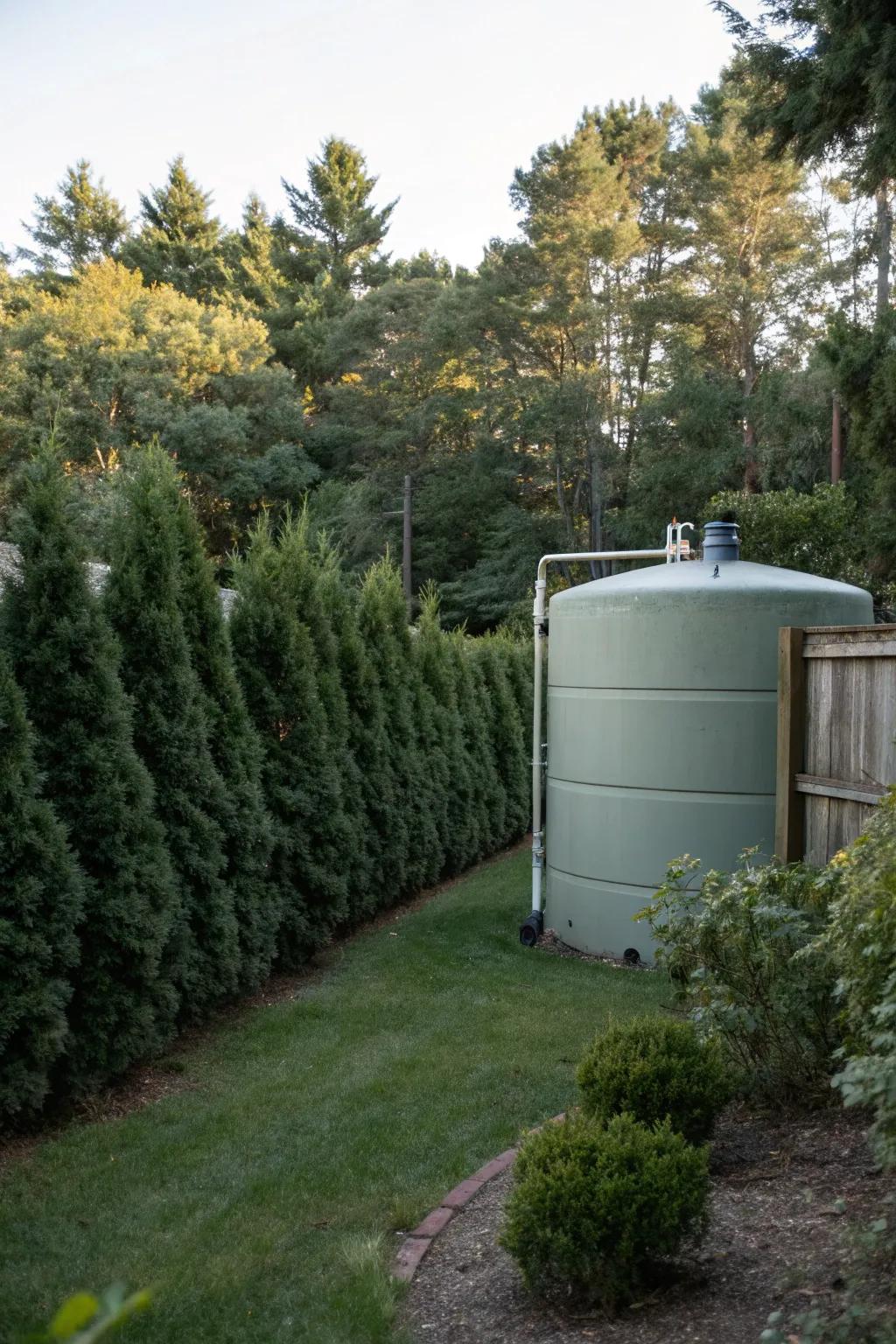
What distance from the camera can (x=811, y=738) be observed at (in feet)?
19.2

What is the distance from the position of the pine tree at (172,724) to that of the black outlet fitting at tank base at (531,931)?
277cm

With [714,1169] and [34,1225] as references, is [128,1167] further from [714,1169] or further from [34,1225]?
[714,1169]

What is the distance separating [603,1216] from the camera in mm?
2799

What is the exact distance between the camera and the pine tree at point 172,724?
5863 mm

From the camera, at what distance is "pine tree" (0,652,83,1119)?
4391 mm

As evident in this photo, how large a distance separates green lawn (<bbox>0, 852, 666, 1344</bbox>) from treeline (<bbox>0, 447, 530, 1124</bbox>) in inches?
17.9

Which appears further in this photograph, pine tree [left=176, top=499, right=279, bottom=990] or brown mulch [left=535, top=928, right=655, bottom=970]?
brown mulch [left=535, top=928, right=655, bottom=970]

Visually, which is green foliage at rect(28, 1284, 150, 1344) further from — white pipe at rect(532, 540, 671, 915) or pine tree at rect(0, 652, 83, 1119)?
white pipe at rect(532, 540, 671, 915)

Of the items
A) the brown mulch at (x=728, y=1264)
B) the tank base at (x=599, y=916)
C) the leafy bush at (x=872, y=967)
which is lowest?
the tank base at (x=599, y=916)

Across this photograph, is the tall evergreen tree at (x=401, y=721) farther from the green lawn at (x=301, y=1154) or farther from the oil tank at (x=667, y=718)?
the green lawn at (x=301, y=1154)

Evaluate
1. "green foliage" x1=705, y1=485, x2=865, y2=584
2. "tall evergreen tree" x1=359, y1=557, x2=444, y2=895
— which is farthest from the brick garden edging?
"green foliage" x1=705, y1=485, x2=865, y2=584

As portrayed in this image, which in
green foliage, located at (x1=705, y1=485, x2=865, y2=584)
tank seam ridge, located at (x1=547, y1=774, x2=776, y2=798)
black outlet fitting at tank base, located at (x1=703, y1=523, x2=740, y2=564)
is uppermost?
green foliage, located at (x1=705, y1=485, x2=865, y2=584)

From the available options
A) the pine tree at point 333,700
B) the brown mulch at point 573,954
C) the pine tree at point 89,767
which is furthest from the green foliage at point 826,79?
the brown mulch at point 573,954

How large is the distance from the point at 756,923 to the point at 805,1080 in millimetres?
573
